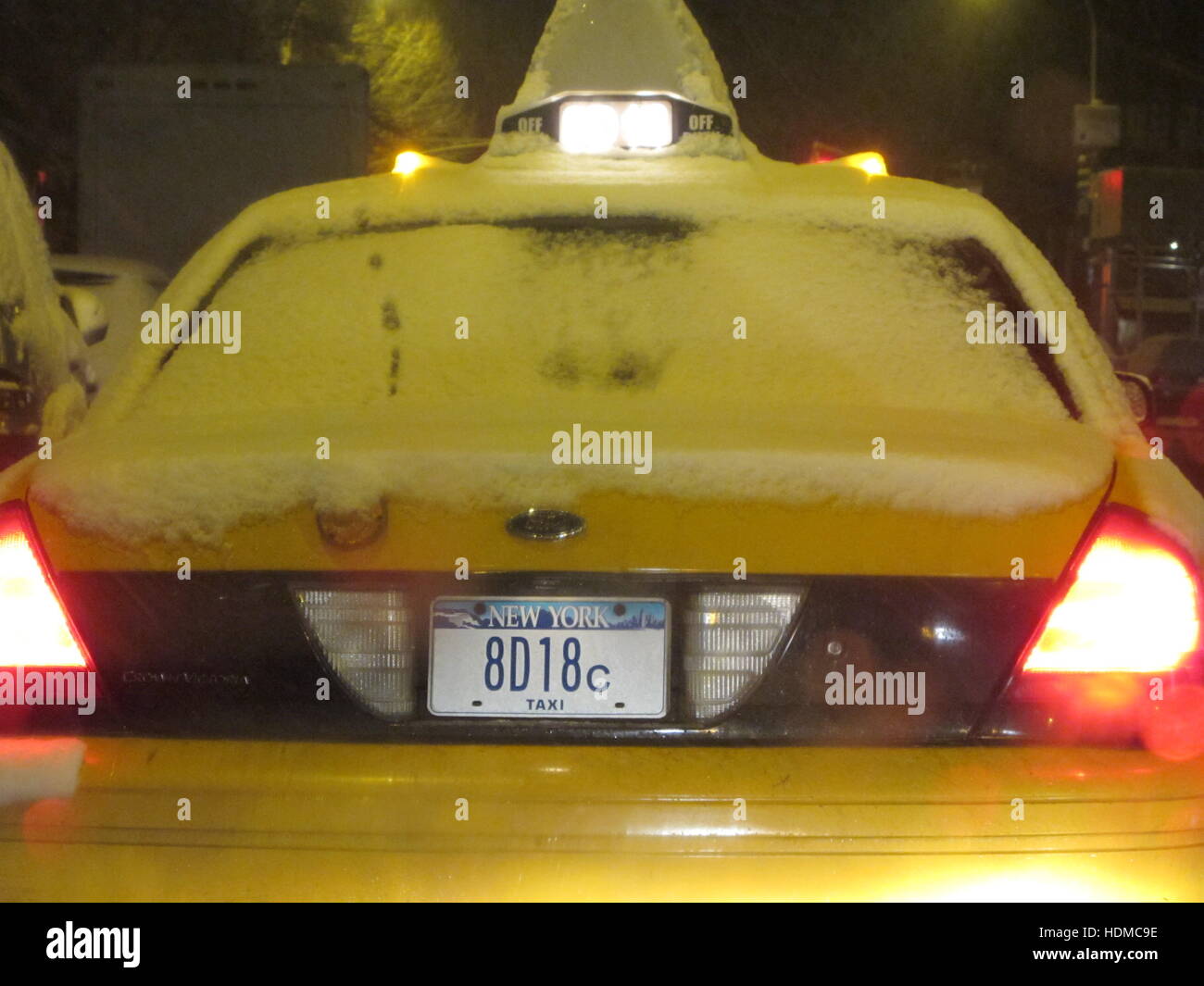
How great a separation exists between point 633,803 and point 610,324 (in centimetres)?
109

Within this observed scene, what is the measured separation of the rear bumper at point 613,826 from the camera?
238 centimetres

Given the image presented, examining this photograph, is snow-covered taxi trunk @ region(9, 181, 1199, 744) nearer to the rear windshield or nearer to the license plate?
the license plate

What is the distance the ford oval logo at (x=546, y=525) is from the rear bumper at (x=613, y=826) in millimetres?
306

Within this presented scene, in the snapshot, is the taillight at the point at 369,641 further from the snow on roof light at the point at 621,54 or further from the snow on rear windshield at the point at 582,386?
the snow on roof light at the point at 621,54

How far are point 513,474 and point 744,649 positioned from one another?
421mm

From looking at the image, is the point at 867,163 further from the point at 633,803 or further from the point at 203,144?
the point at 203,144

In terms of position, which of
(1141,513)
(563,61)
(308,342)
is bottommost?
(1141,513)

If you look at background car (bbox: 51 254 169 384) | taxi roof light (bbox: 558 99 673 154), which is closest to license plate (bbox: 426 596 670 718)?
taxi roof light (bbox: 558 99 673 154)

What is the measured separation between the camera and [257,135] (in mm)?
12375

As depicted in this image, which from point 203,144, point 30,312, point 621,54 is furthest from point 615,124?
point 203,144

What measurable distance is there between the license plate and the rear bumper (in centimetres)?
7
